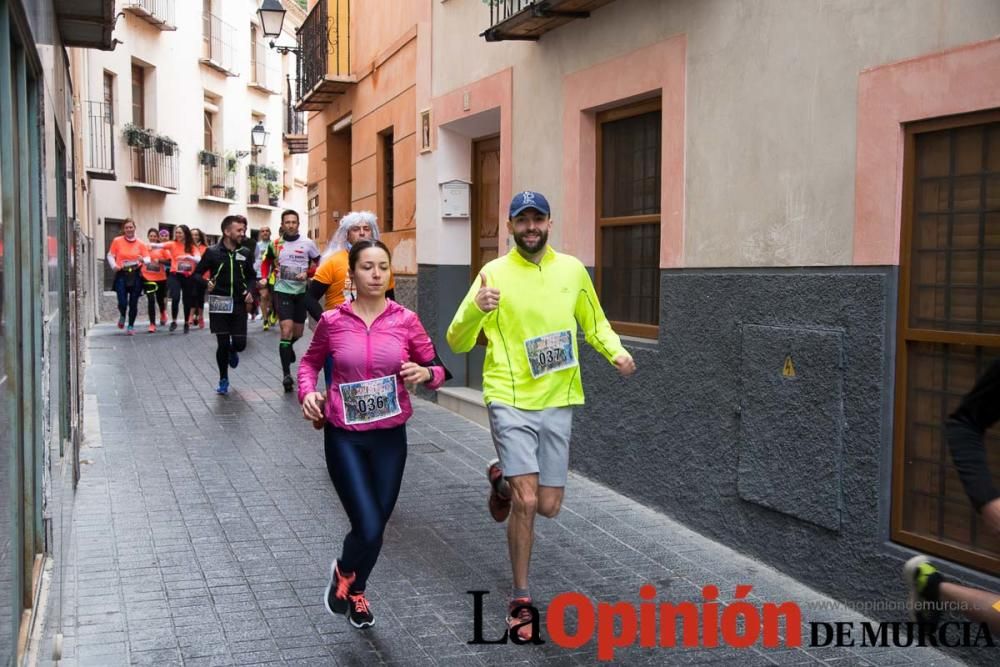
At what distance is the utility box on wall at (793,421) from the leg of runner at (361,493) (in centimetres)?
209

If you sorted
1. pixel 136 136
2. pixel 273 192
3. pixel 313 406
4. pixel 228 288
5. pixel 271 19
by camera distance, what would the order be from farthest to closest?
pixel 273 192 → pixel 136 136 → pixel 271 19 → pixel 228 288 → pixel 313 406

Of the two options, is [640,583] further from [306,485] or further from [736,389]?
[306,485]

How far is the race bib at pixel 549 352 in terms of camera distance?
5250 mm

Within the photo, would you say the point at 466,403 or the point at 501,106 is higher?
the point at 501,106

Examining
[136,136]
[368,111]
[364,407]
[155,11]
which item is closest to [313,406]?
[364,407]

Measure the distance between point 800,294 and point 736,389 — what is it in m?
0.80

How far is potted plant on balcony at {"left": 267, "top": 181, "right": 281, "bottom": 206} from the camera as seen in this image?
118 ft

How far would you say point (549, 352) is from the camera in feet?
17.3

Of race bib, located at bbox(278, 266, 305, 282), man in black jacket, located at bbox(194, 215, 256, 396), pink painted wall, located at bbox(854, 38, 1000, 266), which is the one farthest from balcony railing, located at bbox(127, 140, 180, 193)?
pink painted wall, located at bbox(854, 38, 1000, 266)

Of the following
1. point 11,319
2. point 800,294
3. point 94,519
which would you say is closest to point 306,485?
point 94,519

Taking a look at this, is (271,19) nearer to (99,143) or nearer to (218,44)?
(99,143)

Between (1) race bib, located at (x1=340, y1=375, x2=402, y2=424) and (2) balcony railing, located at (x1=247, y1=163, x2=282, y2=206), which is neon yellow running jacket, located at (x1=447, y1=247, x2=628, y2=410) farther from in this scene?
(2) balcony railing, located at (x1=247, y1=163, x2=282, y2=206)

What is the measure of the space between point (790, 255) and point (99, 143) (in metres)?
20.6

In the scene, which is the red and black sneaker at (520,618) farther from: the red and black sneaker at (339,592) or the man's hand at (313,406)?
the man's hand at (313,406)
